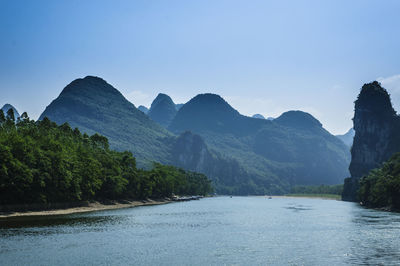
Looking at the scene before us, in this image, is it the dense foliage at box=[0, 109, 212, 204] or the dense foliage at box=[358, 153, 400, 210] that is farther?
the dense foliage at box=[358, 153, 400, 210]

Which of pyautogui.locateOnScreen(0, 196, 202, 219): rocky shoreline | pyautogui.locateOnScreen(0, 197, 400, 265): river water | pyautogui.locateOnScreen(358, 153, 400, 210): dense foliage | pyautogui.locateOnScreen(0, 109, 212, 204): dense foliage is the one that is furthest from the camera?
pyautogui.locateOnScreen(358, 153, 400, 210): dense foliage

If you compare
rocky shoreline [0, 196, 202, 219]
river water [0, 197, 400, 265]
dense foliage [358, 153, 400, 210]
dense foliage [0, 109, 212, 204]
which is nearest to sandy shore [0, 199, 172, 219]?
rocky shoreline [0, 196, 202, 219]

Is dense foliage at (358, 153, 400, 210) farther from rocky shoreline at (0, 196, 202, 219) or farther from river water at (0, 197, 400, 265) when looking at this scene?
rocky shoreline at (0, 196, 202, 219)

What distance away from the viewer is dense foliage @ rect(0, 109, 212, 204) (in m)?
98.8

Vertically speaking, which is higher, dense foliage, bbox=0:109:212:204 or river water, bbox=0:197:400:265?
dense foliage, bbox=0:109:212:204

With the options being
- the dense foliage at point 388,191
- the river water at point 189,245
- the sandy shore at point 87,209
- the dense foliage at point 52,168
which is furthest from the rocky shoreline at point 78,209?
the dense foliage at point 388,191

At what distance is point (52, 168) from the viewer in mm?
114312

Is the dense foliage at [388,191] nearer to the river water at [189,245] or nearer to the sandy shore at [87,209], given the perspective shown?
the river water at [189,245]

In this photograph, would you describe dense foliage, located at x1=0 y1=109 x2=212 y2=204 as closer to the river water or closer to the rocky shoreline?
the rocky shoreline

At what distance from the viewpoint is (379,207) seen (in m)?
169

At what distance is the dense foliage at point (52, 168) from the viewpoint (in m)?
98.8

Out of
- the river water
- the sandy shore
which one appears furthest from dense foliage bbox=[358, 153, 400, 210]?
the sandy shore

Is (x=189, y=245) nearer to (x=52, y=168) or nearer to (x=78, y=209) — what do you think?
(x=52, y=168)

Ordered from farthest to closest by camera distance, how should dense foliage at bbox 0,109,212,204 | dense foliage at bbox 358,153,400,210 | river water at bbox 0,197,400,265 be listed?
1. dense foliage at bbox 358,153,400,210
2. dense foliage at bbox 0,109,212,204
3. river water at bbox 0,197,400,265
